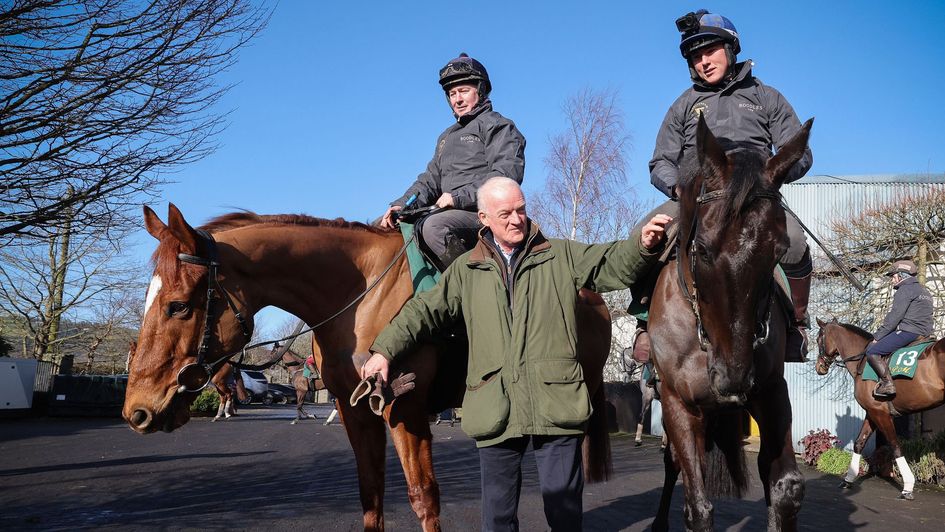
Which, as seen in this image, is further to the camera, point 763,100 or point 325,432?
point 325,432

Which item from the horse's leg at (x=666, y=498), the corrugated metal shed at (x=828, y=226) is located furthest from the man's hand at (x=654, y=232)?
the corrugated metal shed at (x=828, y=226)

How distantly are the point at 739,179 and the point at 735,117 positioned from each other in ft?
4.76

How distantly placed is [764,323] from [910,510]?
8377mm

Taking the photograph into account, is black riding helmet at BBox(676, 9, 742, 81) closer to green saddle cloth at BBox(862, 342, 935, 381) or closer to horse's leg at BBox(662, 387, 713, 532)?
horse's leg at BBox(662, 387, 713, 532)

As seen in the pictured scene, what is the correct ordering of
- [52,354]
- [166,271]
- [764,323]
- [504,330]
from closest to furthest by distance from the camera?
[504,330] → [764,323] → [166,271] → [52,354]

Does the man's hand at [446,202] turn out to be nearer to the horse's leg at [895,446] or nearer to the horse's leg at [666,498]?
the horse's leg at [666,498]

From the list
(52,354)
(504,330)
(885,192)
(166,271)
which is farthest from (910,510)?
(52,354)

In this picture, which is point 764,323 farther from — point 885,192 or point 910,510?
point 885,192

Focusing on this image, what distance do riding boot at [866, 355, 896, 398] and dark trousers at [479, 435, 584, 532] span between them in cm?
1064

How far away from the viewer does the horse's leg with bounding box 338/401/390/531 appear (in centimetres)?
479

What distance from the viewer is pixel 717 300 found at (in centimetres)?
362

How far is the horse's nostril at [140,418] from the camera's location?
4016 mm

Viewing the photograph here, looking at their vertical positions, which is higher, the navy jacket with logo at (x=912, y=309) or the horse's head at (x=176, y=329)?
the navy jacket with logo at (x=912, y=309)

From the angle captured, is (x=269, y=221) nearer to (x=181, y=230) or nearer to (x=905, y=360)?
(x=181, y=230)
